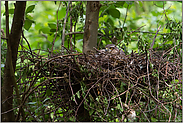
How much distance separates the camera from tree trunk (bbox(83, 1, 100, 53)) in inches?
54.0

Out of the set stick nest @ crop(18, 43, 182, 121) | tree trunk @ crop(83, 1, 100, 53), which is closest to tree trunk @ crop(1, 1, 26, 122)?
stick nest @ crop(18, 43, 182, 121)

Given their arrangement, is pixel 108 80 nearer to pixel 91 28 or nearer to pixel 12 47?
pixel 91 28

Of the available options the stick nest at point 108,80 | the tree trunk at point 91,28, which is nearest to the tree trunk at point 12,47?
the stick nest at point 108,80

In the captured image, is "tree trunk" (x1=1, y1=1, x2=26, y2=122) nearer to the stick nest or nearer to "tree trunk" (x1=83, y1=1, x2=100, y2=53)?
the stick nest

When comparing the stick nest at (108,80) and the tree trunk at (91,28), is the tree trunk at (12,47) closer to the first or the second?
the stick nest at (108,80)

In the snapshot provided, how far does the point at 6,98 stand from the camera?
4.00ft

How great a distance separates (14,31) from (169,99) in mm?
1093

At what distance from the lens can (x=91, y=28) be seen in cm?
139

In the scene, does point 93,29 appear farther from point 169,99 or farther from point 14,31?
point 169,99

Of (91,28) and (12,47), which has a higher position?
(91,28)

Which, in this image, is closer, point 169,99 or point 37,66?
point 169,99

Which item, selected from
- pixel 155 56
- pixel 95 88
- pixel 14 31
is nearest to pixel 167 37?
pixel 155 56

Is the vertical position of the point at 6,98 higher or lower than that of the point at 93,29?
lower

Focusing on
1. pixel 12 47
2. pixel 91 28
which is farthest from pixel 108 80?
pixel 12 47
